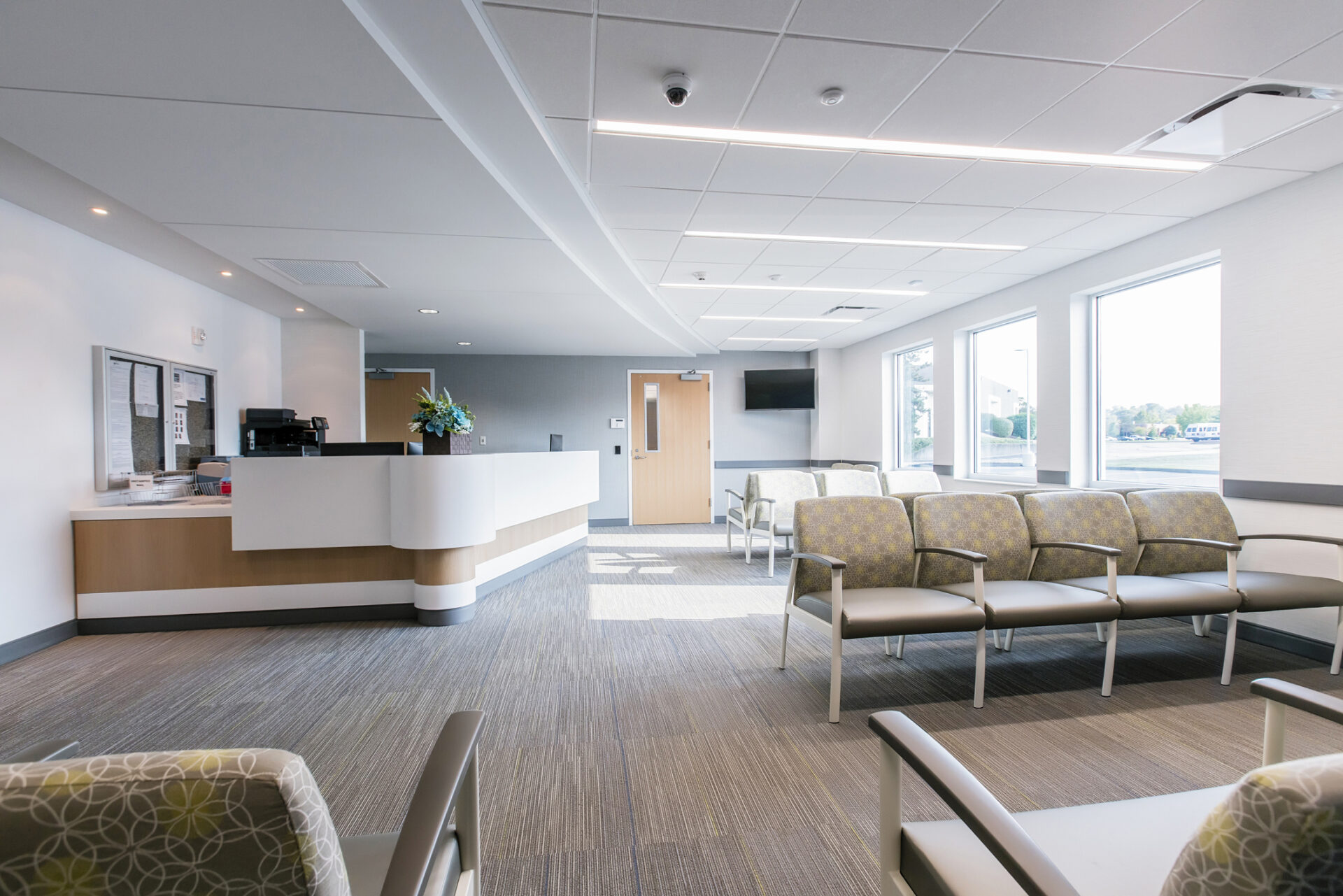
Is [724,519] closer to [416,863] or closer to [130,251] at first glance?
[130,251]

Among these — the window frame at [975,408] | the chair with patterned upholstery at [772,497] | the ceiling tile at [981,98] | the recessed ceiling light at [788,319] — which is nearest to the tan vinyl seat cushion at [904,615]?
the ceiling tile at [981,98]

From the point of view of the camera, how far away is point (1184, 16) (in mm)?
2008

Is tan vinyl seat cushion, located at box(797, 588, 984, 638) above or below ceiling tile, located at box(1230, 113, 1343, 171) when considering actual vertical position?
below

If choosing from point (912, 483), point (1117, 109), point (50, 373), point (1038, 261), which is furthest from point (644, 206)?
point (50, 373)

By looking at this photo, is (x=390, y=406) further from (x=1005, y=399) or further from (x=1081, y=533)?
(x=1081, y=533)

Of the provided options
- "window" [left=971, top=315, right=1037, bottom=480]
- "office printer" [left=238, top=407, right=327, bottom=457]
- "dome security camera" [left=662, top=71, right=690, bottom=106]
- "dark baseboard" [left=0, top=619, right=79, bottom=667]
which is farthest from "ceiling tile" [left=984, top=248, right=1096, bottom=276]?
"dark baseboard" [left=0, top=619, right=79, bottom=667]

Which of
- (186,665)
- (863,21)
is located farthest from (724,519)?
(863,21)

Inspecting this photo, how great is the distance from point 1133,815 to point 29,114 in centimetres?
397

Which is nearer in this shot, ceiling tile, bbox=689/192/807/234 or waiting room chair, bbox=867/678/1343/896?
waiting room chair, bbox=867/678/1343/896

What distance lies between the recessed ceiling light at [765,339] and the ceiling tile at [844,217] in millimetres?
3725

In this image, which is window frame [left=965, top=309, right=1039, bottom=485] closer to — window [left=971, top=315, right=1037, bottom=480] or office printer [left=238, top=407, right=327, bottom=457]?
window [left=971, top=315, right=1037, bottom=480]

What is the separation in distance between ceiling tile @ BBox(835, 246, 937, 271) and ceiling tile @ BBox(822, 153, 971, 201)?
33.4 inches

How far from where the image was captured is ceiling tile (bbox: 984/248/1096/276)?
4449 millimetres

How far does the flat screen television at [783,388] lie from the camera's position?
8.76m
